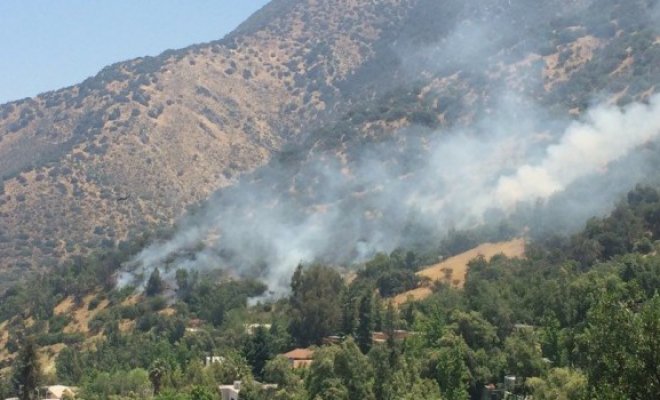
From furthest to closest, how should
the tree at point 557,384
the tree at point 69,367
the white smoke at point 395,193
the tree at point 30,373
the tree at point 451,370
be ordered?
the white smoke at point 395,193
the tree at point 69,367
the tree at point 30,373
the tree at point 451,370
the tree at point 557,384

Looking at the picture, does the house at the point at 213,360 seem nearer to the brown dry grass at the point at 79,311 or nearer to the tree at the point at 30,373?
the tree at the point at 30,373

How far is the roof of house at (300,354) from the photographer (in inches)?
3506

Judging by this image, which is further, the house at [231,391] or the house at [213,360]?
the house at [213,360]

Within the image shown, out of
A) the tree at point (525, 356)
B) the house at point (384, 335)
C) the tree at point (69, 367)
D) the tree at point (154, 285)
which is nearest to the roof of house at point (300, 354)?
the house at point (384, 335)

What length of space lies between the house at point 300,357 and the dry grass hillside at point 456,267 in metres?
16.0

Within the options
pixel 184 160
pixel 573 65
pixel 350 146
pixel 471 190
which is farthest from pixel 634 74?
pixel 184 160

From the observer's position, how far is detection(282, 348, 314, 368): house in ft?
285

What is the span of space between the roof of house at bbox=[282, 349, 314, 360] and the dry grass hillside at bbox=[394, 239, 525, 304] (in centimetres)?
1563

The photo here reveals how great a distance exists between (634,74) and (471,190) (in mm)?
30554

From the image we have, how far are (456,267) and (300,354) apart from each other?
91.5 feet

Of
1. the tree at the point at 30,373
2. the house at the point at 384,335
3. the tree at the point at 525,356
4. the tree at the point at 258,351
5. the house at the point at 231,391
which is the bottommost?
the house at the point at 384,335

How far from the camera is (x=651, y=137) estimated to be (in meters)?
126

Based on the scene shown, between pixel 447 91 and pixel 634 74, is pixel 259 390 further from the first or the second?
pixel 447 91

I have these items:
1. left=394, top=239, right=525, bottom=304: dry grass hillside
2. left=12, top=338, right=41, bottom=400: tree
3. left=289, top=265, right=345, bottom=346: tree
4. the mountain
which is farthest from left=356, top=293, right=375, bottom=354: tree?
the mountain
